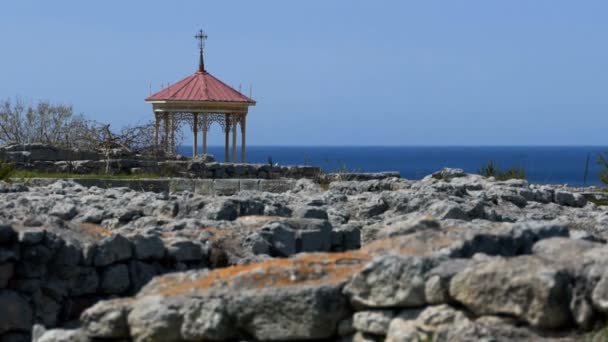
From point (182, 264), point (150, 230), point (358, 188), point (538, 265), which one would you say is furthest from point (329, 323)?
point (358, 188)

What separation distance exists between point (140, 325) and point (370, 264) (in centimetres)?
139

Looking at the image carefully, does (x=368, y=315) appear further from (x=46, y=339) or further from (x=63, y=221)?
(x=63, y=221)

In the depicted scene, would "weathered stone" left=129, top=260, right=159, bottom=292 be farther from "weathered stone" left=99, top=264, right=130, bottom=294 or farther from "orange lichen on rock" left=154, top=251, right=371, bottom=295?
"orange lichen on rock" left=154, top=251, right=371, bottom=295

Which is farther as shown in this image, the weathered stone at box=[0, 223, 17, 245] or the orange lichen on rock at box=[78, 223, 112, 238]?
the orange lichen on rock at box=[78, 223, 112, 238]

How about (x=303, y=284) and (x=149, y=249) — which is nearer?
(x=303, y=284)

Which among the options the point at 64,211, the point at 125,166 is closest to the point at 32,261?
the point at 64,211

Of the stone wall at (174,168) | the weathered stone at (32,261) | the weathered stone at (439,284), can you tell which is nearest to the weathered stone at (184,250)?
the weathered stone at (32,261)

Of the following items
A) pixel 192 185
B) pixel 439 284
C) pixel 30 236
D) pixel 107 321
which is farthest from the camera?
pixel 192 185

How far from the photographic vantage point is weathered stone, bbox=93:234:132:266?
10914 mm

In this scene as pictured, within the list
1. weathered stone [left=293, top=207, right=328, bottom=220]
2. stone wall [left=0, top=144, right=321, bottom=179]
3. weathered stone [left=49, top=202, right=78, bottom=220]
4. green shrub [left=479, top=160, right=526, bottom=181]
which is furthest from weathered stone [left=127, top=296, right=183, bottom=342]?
green shrub [left=479, top=160, right=526, bottom=181]

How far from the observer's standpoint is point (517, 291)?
6391 mm

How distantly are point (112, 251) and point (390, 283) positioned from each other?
15.1 ft

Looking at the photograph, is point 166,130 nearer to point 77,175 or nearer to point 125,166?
point 125,166

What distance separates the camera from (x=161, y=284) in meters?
7.70
